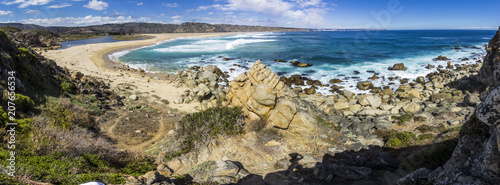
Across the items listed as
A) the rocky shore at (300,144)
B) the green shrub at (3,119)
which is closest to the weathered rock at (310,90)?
the rocky shore at (300,144)

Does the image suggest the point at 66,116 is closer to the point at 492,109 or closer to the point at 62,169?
the point at 62,169

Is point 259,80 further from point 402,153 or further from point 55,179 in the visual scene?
point 55,179

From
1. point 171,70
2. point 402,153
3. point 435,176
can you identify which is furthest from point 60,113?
point 171,70

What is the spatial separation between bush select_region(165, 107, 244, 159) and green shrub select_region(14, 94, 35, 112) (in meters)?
6.52

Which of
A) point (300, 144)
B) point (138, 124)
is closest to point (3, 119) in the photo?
point (138, 124)

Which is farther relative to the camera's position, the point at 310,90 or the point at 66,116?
the point at 310,90

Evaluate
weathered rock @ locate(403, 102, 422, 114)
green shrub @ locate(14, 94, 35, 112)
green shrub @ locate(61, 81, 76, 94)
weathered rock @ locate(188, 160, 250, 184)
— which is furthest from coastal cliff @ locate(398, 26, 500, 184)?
green shrub @ locate(61, 81, 76, 94)

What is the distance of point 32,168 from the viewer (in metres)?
4.90

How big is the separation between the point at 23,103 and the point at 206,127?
25.9ft

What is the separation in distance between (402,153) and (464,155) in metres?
4.75

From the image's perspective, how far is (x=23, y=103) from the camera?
9.48 metres

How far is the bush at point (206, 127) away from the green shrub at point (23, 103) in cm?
652

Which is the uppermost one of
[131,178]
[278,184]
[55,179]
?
[55,179]

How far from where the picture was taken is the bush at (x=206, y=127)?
370 inches
